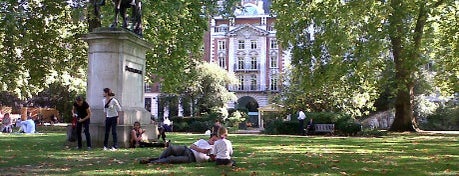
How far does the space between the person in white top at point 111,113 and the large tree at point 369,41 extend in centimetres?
1700

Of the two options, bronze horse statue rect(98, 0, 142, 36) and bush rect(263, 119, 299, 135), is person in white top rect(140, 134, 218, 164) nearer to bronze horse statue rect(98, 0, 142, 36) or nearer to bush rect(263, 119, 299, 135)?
bronze horse statue rect(98, 0, 142, 36)

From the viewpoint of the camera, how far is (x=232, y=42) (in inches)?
3017

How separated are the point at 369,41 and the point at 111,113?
61.4 feet

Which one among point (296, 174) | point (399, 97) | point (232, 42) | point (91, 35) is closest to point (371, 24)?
point (399, 97)

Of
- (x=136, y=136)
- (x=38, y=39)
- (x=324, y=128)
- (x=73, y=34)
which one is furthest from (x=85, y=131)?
(x=324, y=128)

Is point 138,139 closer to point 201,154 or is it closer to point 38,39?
point 201,154

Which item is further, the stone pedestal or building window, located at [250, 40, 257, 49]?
building window, located at [250, 40, 257, 49]

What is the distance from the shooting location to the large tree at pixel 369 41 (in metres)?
26.9

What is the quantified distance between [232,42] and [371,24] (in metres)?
50.0

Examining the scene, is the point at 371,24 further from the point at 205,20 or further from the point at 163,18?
the point at 163,18

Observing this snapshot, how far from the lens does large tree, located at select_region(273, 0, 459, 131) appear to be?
26938 mm

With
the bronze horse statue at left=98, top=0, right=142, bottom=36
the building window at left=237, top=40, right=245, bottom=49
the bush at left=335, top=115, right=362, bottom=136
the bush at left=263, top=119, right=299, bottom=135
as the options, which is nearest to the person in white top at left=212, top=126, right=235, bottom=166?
the bronze horse statue at left=98, top=0, right=142, bottom=36

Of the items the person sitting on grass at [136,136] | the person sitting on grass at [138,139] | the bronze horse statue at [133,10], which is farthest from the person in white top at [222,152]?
the bronze horse statue at [133,10]

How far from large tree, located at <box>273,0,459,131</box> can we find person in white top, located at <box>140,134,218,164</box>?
1815 centimetres
